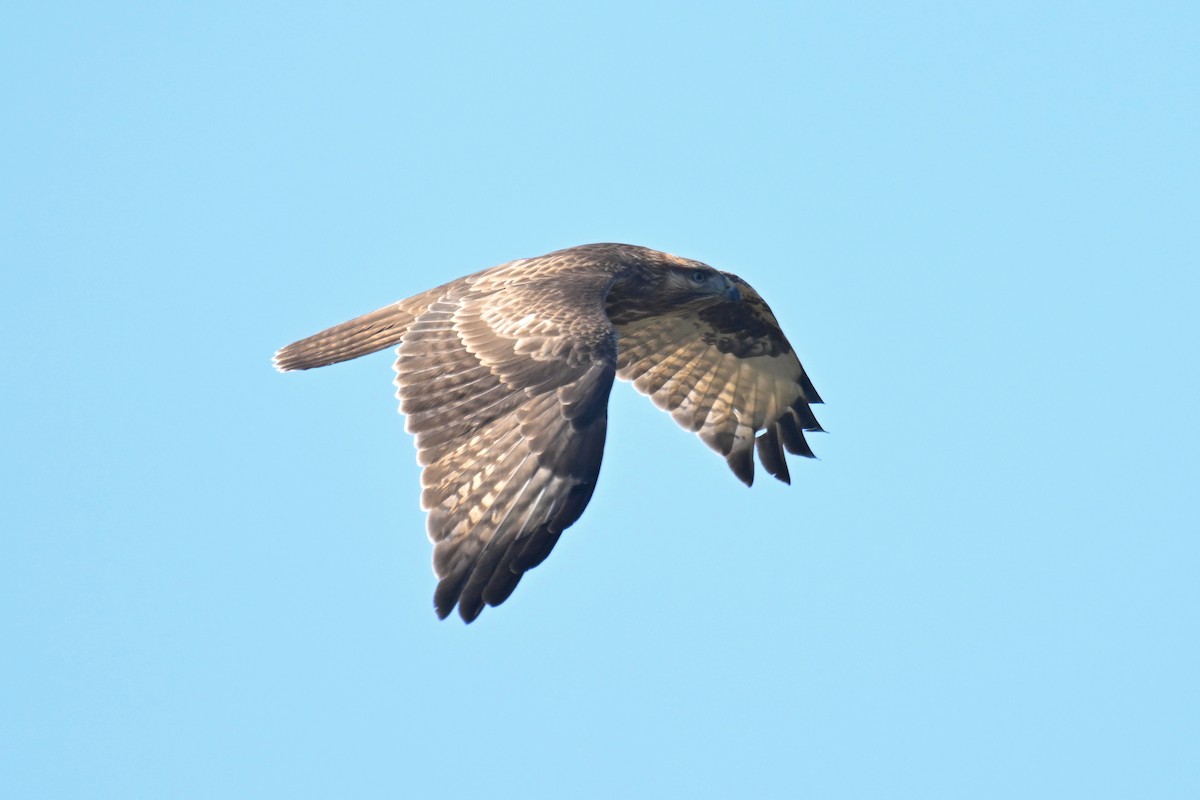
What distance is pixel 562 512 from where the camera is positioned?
9.45 metres

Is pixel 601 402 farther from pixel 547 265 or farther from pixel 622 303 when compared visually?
pixel 622 303

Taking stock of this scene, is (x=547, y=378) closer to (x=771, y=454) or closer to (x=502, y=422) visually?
(x=502, y=422)

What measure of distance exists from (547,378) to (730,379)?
4089 mm

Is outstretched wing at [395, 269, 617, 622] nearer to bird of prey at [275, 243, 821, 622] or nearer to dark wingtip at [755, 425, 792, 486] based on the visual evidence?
bird of prey at [275, 243, 821, 622]

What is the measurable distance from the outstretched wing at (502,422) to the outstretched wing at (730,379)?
278 centimetres

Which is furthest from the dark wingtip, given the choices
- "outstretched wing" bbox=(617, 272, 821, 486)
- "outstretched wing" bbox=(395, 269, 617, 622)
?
"outstretched wing" bbox=(395, 269, 617, 622)

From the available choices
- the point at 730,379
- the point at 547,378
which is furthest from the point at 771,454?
the point at 547,378

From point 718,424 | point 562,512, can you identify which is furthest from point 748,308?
point 562,512

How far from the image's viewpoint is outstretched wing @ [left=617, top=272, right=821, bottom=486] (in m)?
13.8

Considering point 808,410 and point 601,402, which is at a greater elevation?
point 808,410

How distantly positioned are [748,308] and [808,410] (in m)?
1.02

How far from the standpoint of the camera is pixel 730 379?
45.8ft

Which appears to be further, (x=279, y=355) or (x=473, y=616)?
(x=279, y=355)

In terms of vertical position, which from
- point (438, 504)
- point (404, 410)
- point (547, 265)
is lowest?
point (438, 504)
